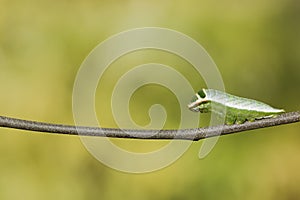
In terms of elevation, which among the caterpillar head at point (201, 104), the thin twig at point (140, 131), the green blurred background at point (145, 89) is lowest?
the green blurred background at point (145, 89)

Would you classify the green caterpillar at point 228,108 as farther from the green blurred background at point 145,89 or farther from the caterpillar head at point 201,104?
the green blurred background at point 145,89

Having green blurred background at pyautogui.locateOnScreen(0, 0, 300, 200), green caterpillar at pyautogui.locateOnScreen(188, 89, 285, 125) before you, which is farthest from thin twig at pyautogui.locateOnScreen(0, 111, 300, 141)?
green blurred background at pyautogui.locateOnScreen(0, 0, 300, 200)

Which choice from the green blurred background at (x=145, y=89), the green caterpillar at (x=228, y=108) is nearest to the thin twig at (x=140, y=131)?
the green caterpillar at (x=228, y=108)

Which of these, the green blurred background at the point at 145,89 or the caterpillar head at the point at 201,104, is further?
the green blurred background at the point at 145,89

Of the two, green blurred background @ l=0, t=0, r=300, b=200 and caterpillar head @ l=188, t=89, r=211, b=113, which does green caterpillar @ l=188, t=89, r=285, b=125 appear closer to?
caterpillar head @ l=188, t=89, r=211, b=113

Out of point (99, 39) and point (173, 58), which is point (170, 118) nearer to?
point (173, 58)

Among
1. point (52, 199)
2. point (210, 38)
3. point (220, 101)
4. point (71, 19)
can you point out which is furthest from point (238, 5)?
point (220, 101)

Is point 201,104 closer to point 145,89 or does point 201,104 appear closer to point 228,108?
point 228,108
